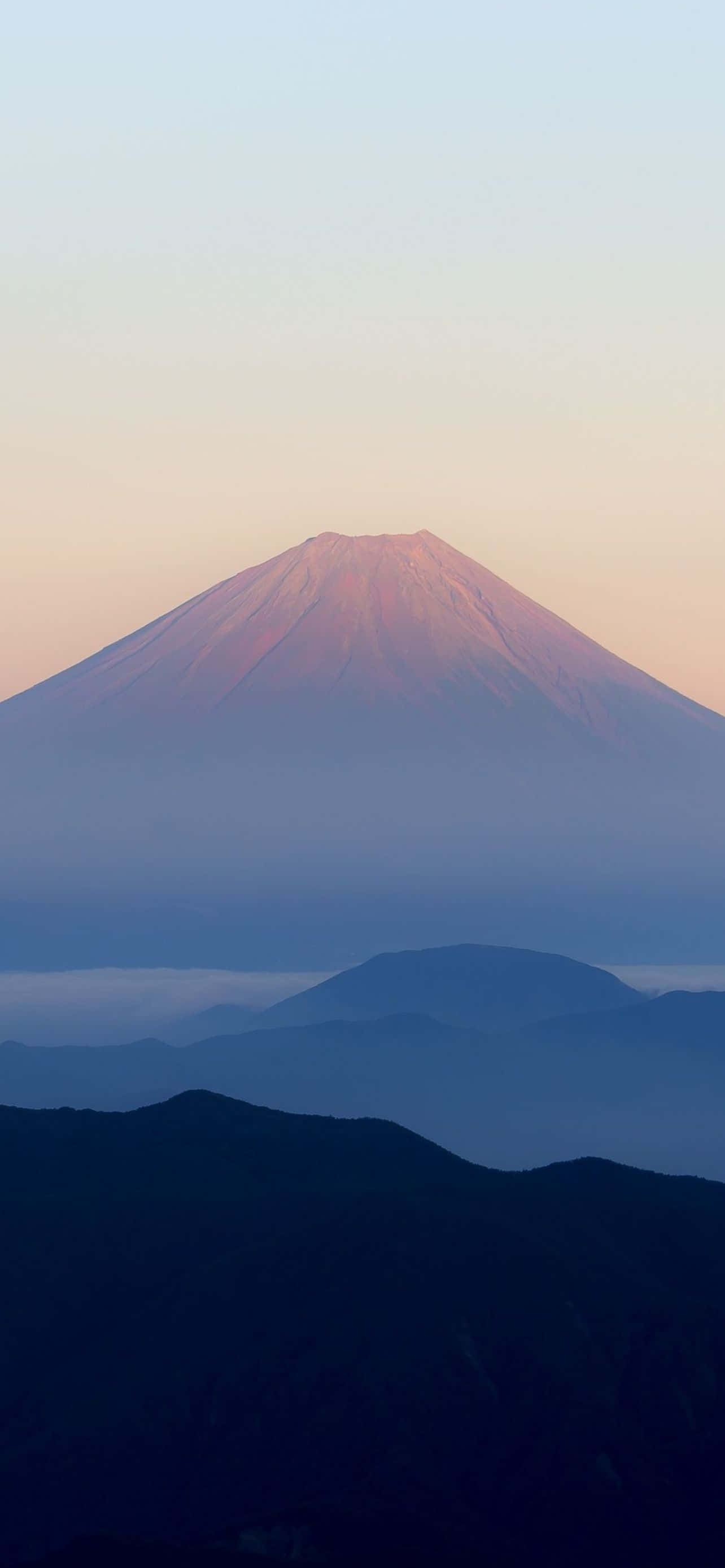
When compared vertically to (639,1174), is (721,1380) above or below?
below

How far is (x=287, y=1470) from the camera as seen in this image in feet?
266

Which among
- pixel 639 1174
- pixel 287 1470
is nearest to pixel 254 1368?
pixel 287 1470

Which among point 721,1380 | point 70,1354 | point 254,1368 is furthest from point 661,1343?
point 70,1354

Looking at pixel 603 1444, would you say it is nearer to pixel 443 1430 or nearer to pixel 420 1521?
pixel 443 1430

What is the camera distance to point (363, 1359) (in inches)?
3383

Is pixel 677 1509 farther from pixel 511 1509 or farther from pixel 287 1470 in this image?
pixel 287 1470

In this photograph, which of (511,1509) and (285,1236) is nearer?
(511,1509)

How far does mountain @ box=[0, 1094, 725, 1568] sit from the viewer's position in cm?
7831

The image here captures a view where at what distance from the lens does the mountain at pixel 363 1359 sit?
78.3 metres

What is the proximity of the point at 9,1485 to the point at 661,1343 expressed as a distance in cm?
2515

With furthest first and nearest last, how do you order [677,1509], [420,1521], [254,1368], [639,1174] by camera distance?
[639,1174] → [254,1368] → [677,1509] → [420,1521]

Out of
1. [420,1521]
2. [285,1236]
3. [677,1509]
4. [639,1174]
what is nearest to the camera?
[420,1521]

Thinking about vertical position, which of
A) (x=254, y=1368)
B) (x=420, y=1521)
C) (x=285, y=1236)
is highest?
(x=285, y=1236)

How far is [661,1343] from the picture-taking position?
291ft
